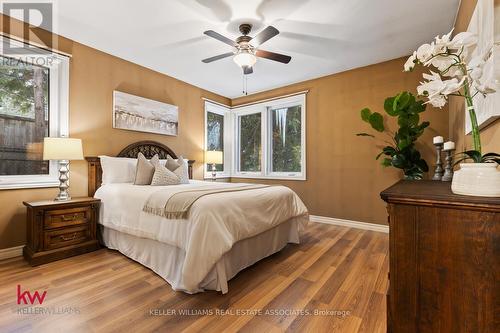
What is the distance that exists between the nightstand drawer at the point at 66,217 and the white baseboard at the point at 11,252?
0.59m

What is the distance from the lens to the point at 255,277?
2117mm

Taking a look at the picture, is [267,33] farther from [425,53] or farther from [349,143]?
[349,143]

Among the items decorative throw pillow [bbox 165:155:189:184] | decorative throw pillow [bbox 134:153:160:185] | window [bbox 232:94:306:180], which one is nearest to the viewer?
decorative throw pillow [bbox 134:153:160:185]

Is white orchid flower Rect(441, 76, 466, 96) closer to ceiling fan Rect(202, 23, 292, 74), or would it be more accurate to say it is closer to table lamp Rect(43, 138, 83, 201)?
ceiling fan Rect(202, 23, 292, 74)

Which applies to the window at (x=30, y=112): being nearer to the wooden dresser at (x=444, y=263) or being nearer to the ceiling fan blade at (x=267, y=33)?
the ceiling fan blade at (x=267, y=33)

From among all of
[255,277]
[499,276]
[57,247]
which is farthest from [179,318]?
[57,247]

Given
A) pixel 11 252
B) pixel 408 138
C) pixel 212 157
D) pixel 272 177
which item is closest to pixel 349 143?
pixel 408 138

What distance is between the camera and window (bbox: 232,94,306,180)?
4.54 metres

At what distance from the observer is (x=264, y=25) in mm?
2658

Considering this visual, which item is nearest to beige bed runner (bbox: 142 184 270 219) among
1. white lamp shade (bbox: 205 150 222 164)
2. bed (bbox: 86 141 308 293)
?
bed (bbox: 86 141 308 293)

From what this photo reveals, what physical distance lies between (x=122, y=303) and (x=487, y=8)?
306cm

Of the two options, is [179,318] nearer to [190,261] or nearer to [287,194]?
[190,261]

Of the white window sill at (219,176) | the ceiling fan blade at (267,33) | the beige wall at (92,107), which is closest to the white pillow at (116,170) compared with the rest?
the beige wall at (92,107)

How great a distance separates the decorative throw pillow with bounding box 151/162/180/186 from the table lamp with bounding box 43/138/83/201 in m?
0.85
